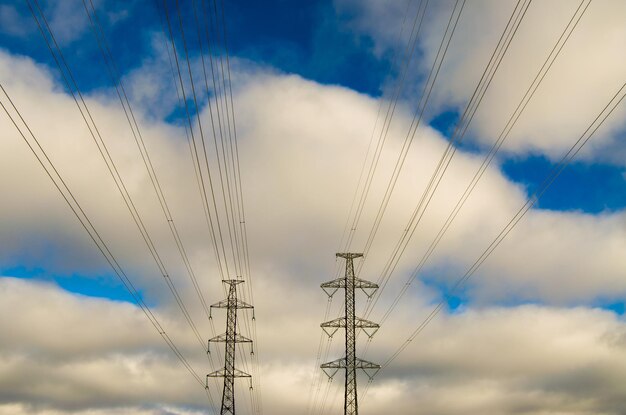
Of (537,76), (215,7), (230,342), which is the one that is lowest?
(230,342)

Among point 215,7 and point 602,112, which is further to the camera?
point 215,7

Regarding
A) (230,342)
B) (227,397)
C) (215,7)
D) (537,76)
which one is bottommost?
(227,397)

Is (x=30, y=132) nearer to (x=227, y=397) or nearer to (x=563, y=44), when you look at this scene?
(x=563, y=44)

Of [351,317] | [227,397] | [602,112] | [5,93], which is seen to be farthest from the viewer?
[227,397]

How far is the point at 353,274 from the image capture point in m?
64.6

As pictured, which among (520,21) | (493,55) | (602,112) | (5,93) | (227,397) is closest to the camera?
(5,93)

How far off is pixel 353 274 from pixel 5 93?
159 ft

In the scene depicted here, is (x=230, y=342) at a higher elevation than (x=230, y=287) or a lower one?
lower

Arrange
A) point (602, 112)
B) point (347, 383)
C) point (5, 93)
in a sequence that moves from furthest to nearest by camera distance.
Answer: point (347, 383) → point (602, 112) → point (5, 93)

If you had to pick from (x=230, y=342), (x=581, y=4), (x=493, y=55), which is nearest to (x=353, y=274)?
(x=230, y=342)

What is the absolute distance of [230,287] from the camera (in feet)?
249

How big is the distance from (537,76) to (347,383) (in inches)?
1518

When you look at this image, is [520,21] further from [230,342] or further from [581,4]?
[230,342]

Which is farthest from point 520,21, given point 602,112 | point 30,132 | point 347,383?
point 347,383
